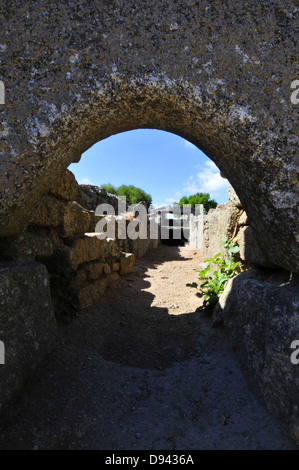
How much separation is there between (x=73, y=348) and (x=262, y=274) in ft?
5.58

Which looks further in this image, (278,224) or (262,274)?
(262,274)

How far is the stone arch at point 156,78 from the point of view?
5.89 feet

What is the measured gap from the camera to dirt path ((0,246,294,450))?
179cm

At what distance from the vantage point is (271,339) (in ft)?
6.46

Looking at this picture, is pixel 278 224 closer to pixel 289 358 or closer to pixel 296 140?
pixel 296 140

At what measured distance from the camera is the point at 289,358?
1.82m

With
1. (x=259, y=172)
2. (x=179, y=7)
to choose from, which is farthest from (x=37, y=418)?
(x=179, y=7)

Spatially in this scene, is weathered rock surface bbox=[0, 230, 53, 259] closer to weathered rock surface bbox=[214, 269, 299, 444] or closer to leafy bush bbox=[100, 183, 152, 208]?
weathered rock surface bbox=[214, 269, 299, 444]

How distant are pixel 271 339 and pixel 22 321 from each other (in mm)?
1592

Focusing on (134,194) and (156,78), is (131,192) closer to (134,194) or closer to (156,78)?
(134,194)

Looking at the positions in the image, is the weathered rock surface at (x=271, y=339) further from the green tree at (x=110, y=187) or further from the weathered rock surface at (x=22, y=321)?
the green tree at (x=110, y=187)

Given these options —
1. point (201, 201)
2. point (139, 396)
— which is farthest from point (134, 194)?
point (139, 396)

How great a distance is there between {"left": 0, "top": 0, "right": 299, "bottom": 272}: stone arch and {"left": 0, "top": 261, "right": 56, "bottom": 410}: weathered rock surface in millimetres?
378

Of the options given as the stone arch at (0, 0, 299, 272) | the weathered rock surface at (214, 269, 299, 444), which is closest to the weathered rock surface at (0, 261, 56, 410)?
the stone arch at (0, 0, 299, 272)
